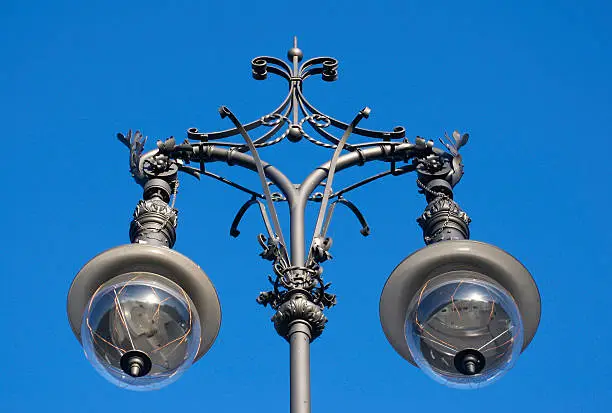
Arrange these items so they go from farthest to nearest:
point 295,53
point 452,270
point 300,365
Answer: point 295,53
point 452,270
point 300,365

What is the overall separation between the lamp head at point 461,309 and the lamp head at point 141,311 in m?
1.10

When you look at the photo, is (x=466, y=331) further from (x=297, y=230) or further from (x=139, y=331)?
(x=139, y=331)

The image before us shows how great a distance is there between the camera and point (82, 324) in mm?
6098

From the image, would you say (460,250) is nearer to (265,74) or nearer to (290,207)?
(290,207)

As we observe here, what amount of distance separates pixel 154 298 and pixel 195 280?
0.33 meters

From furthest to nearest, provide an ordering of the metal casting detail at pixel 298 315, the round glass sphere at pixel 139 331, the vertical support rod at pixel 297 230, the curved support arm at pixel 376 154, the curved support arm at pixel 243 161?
the curved support arm at pixel 376 154
the curved support arm at pixel 243 161
the vertical support rod at pixel 297 230
the round glass sphere at pixel 139 331
the metal casting detail at pixel 298 315

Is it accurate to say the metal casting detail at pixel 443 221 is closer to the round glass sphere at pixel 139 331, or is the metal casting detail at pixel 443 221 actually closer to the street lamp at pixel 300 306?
the street lamp at pixel 300 306

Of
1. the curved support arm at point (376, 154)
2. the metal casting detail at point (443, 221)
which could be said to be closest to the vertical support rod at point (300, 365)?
the metal casting detail at point (443, 221)

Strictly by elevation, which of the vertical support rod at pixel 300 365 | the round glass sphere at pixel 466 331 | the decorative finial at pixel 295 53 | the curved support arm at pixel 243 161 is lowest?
the vertical support rod at pixel 300 365

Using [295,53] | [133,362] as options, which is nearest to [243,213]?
[295,53]

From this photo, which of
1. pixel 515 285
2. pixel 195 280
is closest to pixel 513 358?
pixel 515 285

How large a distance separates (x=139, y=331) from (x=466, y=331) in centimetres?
173

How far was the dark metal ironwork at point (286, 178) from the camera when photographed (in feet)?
20.5

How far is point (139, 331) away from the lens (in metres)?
5.97
